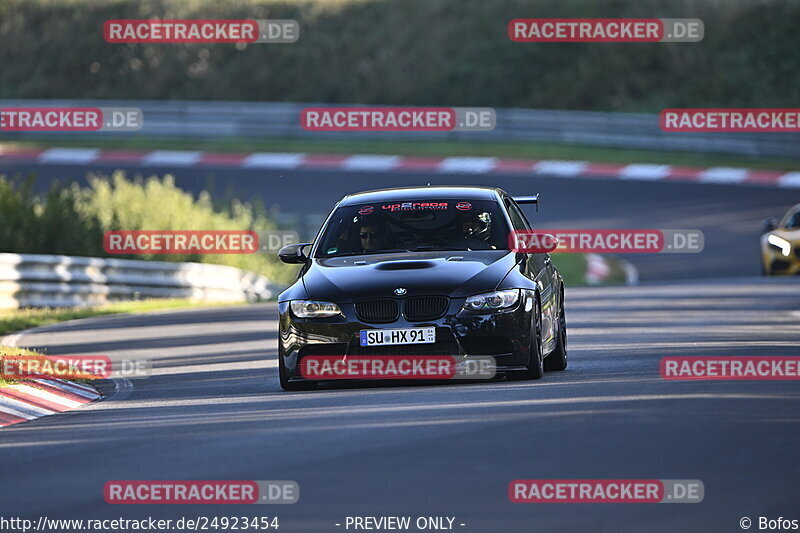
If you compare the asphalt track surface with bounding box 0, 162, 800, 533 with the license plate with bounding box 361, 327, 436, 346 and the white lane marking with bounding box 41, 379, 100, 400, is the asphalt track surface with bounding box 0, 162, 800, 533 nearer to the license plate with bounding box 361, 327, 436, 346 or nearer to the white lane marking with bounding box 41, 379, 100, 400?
the white lane marking with bounding box 41, 379, 100, 400

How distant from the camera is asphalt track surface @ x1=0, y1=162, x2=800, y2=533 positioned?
8031mm

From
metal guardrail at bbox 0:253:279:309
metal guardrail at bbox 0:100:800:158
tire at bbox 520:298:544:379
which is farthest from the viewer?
metal guardrail at bbox 0:100:800:158

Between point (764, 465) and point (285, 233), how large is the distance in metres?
25.3

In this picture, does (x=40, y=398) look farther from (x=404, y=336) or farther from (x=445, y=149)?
(x=445, y=149)

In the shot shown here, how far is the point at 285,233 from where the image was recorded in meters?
33.7

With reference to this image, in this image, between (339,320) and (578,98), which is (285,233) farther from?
(339,320)

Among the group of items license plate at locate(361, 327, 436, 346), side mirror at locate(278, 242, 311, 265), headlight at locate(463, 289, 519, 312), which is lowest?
license plate at locate(361, 327, 436, 346)

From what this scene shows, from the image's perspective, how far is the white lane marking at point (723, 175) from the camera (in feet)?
127

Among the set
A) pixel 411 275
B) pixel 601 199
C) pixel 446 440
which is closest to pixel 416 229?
pixel 411 275

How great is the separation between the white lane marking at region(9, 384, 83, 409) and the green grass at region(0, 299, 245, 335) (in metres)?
7.59

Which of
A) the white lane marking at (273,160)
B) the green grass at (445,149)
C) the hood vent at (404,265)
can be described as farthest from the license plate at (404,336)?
the white lane marking at (273,160)

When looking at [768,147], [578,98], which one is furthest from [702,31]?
[768,147]

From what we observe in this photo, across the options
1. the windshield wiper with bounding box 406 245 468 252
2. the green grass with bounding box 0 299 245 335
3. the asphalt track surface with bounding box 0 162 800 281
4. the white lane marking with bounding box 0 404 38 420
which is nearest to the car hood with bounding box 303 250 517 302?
the windshield wiper with bounding box 406 245 468 252

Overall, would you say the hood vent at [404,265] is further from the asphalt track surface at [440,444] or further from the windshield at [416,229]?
the asphalt track surface at [440,444]
